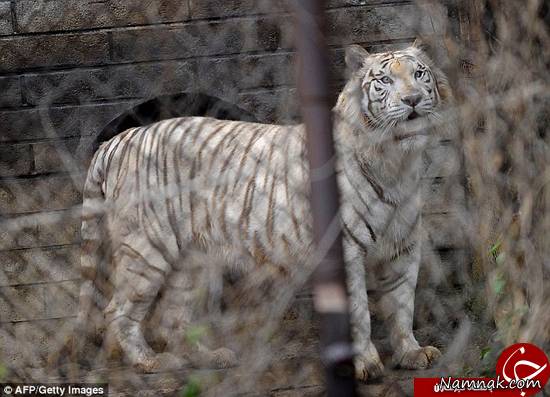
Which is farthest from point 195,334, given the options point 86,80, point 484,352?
point 86,80

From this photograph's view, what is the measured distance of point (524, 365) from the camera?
1.78 metres

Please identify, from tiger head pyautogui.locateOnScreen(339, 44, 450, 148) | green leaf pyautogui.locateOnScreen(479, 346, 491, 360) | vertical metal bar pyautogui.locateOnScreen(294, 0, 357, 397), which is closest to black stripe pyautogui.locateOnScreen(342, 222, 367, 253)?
tiger head pyautogui.locateOnScreen(339, 44, 450, 148)

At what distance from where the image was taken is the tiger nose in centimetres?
239

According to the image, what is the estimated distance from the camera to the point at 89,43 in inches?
118

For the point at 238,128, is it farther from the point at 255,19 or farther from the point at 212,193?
the point at 255,19

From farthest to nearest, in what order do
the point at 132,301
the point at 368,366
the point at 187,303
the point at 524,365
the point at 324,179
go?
the point at 187,303
the point at 132,301
the point at 368,366
the point at 524,365
the point at 324,179

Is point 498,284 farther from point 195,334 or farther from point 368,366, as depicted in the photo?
point 195,334

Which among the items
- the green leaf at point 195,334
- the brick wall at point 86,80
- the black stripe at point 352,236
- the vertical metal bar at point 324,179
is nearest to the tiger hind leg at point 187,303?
the green leaf at point 195,334

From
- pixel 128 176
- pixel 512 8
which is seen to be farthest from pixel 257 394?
pixel 512 8

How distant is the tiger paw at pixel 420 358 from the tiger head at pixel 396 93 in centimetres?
57

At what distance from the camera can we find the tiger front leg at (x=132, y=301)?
2637 mm

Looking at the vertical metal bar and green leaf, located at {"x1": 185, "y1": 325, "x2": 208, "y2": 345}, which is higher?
the vertical metal bar

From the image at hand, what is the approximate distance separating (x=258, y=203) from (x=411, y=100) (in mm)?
558

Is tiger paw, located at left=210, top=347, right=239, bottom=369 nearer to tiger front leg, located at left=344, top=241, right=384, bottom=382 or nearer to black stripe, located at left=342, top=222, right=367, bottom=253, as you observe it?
tiger front leg, located at left=344, top=241, right=384, bottom=382
